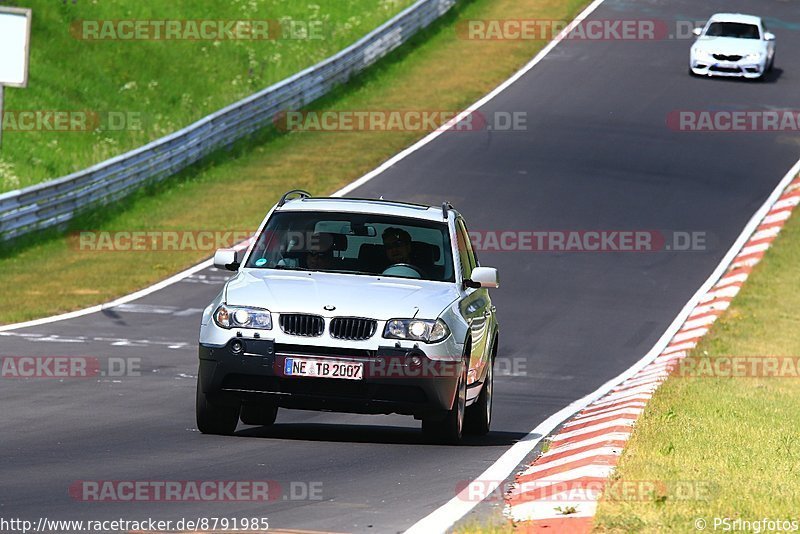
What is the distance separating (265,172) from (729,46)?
13.1m

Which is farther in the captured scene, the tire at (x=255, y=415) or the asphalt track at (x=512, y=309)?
the tire at (x=255, y=415)

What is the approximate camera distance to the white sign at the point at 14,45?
2027cm

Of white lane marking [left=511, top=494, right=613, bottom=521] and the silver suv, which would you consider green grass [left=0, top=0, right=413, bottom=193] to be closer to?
the silver suv

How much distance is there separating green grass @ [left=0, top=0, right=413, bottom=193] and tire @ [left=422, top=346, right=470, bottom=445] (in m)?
19.4

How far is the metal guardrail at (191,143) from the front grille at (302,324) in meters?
14.1

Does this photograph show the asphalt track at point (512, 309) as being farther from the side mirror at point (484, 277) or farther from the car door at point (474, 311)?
the side mirror at point (484, 277)

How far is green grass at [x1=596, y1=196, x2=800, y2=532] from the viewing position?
26.2 ft

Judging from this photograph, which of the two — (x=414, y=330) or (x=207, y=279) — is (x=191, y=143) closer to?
(x=207, y=279)

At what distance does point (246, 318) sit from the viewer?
35.6 feet

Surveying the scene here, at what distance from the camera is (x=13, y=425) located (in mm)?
11375
